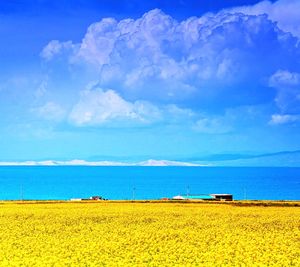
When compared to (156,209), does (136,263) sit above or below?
below

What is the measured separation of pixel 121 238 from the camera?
28.5 m

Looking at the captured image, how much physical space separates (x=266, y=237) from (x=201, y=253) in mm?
5656

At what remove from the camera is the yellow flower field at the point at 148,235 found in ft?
76.8

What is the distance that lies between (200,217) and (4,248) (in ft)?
48.1

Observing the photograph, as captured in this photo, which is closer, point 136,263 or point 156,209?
point 136,263

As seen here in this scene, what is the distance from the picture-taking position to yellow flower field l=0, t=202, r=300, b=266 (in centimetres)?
2341

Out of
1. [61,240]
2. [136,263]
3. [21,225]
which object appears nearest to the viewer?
[136,263]

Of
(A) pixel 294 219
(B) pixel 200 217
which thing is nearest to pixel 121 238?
(B) pixel 200 217

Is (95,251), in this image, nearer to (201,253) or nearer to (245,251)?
(201,253)

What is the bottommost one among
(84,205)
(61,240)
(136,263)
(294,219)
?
(136,263)

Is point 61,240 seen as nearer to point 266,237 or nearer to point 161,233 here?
point 161,233

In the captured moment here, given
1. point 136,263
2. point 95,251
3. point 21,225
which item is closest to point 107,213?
point 21,225

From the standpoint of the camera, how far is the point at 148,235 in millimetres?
29422

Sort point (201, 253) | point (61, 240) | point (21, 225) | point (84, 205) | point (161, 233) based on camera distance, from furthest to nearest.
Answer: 1. point (84, 205)
2. point (21, 225)
3. point (161, 233)
4. point (61, 240)
5. point (201, 253)
